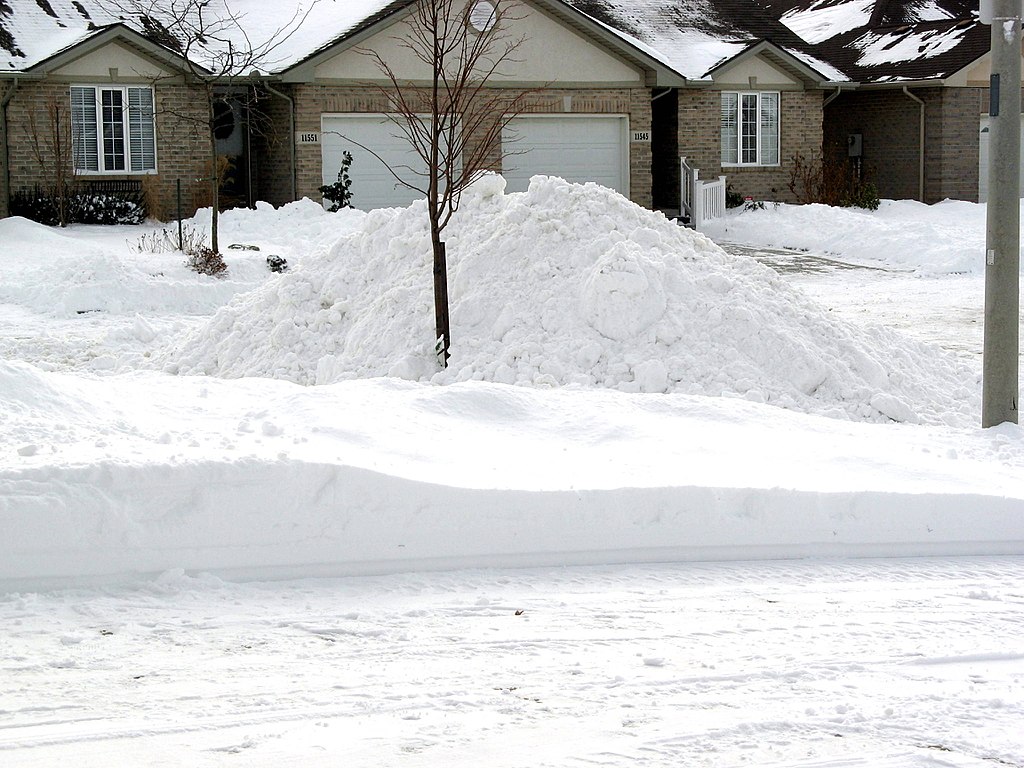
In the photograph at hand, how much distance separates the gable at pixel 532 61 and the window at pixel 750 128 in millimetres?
3139

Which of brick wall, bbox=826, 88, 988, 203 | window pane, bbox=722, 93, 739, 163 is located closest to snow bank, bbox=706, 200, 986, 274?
brick wall, bbox=826, 88, 988, 203

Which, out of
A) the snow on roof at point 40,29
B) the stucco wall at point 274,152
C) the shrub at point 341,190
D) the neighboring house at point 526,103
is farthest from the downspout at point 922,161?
the snow on roof at point 40,29

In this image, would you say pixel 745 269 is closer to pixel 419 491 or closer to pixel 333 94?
pixel 419 491

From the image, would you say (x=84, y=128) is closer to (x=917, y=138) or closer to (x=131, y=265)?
(x=131, y=265)

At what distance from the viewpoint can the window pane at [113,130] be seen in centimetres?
2500

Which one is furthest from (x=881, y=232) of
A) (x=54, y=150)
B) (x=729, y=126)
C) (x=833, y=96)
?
(x=54, y=150)

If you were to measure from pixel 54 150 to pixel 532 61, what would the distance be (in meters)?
9.82

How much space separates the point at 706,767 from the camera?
3.61 metres

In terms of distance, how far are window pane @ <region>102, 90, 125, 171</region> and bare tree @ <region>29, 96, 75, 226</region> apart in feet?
2.84

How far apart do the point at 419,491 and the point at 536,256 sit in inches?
204

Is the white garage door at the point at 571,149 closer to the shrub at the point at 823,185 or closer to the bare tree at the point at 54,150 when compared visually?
the shrub at the point at 823,185

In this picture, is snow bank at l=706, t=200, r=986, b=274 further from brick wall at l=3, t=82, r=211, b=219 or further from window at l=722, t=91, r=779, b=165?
brick wall at l=3, t=82, r=211, b=219

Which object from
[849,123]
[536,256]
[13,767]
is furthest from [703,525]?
[849,123]

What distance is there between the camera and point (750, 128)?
3045 centimetres
